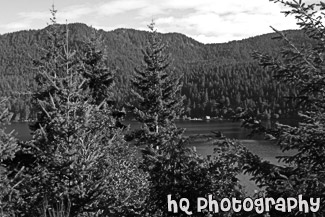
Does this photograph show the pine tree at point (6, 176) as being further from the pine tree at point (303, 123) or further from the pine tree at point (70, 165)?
the pine tree at point (303, 123)

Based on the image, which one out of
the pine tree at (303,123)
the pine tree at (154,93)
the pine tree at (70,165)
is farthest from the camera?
the pine tree at (154,93)

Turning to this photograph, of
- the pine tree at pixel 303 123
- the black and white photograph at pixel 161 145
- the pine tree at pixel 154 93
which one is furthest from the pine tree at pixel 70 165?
the pine tree at pixel 154 93

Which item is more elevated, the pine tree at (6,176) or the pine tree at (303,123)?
the pine tree at (303,123)

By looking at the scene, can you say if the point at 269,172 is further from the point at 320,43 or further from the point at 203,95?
the point at 203,95

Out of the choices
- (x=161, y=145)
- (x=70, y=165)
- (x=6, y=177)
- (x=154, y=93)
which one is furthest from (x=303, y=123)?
(x=154, y=93)

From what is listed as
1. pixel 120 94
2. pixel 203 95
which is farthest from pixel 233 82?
pixel 120 94

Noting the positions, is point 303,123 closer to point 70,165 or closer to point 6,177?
point 70,165

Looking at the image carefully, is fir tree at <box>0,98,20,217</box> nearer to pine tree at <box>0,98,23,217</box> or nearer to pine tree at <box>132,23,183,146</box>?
pine tree at <box>0,98,23,217</box>

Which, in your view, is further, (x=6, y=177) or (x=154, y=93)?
(x=154, y=93)

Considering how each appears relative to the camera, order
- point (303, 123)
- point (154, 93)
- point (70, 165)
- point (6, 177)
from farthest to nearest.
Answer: point (154, 93) → point (6, 177) → point (70, 165) → point (303, 123)

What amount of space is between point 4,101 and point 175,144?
8474 mm

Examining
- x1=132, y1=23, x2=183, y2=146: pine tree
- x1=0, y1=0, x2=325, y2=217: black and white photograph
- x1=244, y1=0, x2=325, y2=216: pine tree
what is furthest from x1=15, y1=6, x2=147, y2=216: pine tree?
x1=132, y1=23, x2=183, y2=146: pine tree

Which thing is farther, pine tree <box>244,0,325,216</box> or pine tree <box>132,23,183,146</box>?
pine tree <box>132,23,183,146</box>

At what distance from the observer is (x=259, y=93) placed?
167500 millimetres
